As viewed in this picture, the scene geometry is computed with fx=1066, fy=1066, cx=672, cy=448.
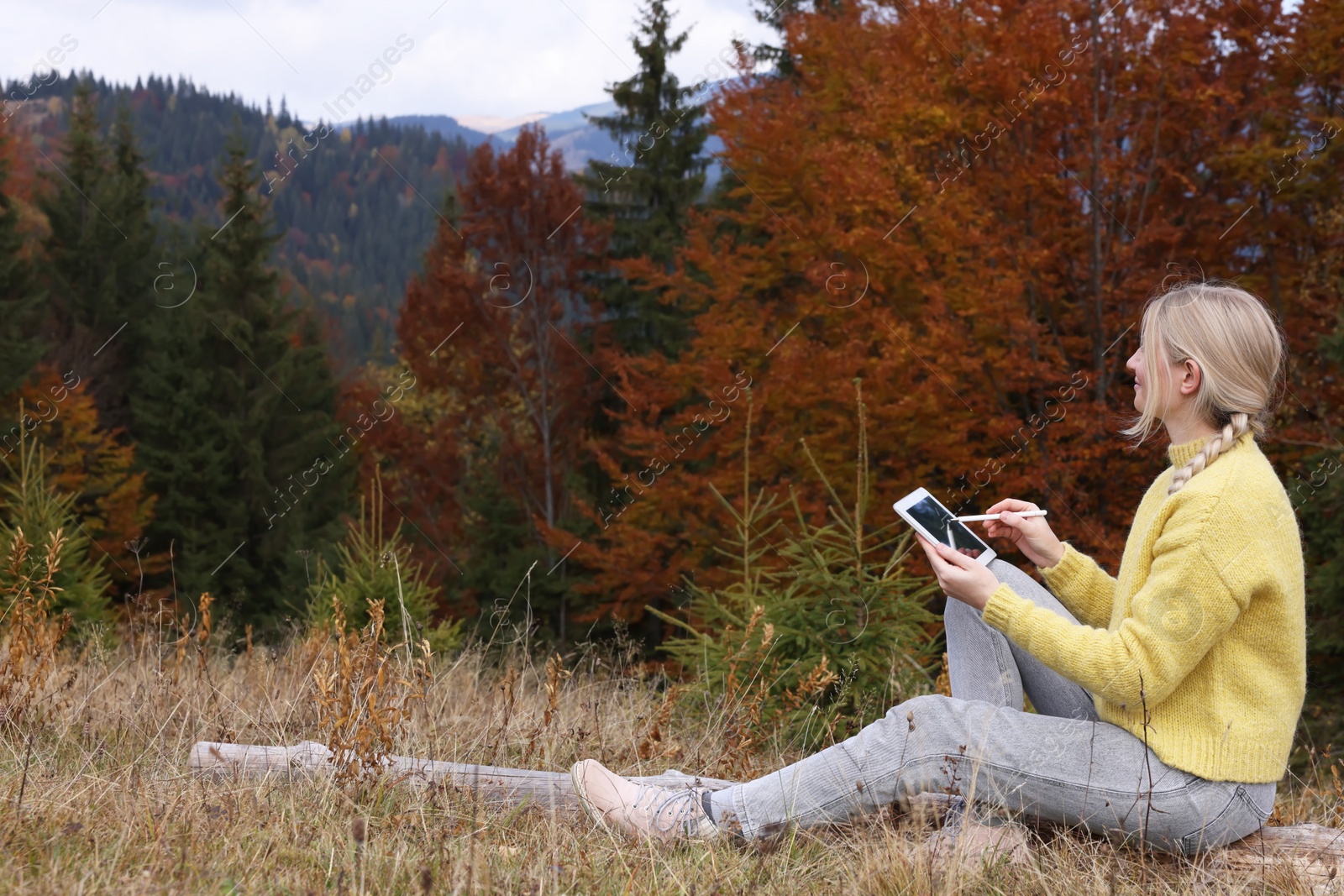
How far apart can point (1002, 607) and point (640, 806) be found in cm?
102

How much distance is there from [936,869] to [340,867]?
1.27 metres

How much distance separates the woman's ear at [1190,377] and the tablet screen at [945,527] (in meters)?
0.60

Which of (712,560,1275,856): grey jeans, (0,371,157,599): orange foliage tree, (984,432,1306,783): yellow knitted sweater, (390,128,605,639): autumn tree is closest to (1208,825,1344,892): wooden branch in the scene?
(712,560,1275,856): grey jeans

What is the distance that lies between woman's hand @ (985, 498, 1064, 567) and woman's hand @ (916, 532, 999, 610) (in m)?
0.40

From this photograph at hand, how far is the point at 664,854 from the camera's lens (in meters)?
2.53

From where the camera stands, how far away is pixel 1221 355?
2.41 meters

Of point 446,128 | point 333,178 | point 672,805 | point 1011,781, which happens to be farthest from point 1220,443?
point 446,128

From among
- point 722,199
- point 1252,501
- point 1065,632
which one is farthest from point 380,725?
point 722,199

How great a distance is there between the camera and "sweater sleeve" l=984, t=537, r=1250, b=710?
222cm

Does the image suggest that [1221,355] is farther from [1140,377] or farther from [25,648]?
[25,648]

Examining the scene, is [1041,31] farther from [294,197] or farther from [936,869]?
[294,197]

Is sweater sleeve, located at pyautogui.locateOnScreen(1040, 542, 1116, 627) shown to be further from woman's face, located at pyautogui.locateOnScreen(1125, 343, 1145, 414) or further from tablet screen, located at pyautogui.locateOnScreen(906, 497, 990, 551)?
woman's face, located at pyautogui.locateOnScreen(1125, 343, 1145, 414)

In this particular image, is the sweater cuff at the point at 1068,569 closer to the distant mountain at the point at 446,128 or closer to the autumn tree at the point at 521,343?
the autumn tree at the point at 521,343

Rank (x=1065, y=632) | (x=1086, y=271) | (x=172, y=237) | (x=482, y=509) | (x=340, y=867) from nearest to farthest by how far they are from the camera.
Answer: (x=340, y=867) → (x=1065, y=632) → (x=1086, y=271) → (x=482, y=509) → (x=172, y=237)
